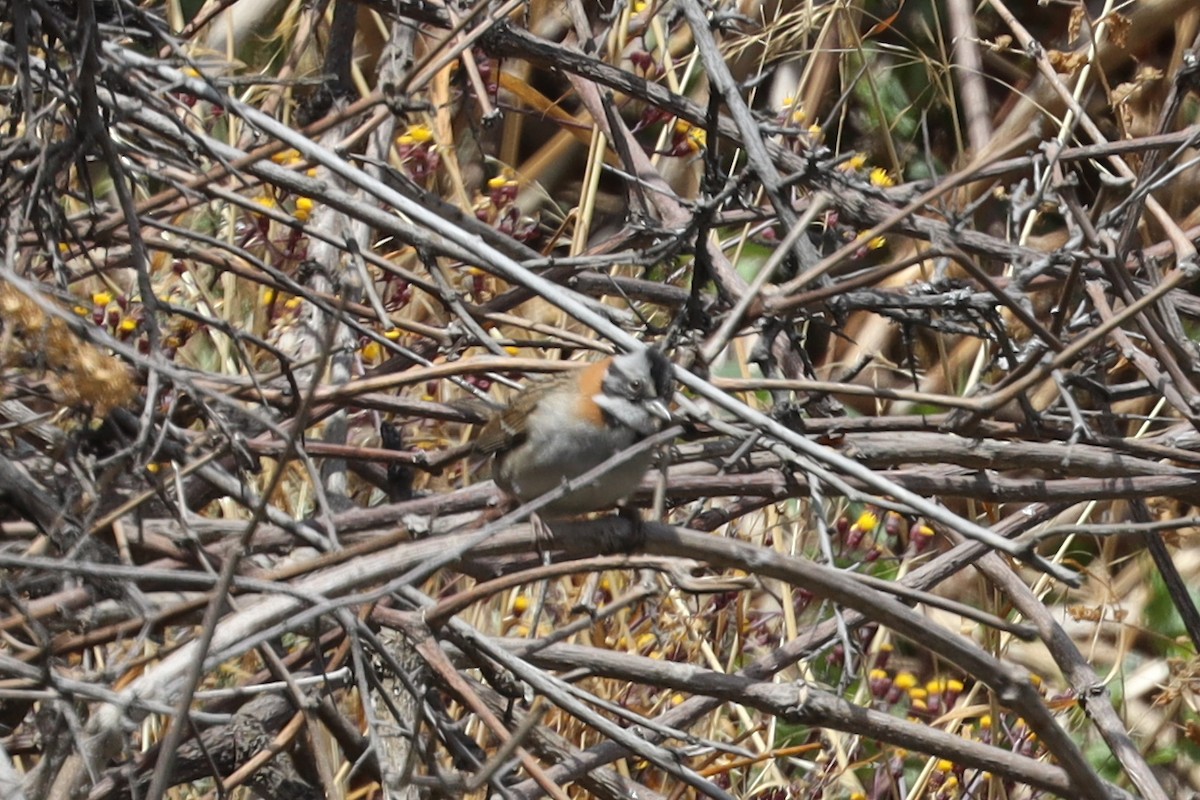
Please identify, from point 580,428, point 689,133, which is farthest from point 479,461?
point 689,133

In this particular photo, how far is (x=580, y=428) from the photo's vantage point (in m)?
3.58

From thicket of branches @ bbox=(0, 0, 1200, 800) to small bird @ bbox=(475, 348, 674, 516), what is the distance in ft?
0.41

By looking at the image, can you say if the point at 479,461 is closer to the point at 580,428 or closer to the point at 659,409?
the point at 580,428

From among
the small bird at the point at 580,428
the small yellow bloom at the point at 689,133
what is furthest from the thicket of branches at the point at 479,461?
the small bird at the point at 580,428

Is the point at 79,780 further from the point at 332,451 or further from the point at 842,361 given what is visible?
the point at 842,361

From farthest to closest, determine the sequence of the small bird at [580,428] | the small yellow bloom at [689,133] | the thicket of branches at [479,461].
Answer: the small yellow bloom at [689,133] < the small bird at [580,428] < the thicket of branches at [479,461]

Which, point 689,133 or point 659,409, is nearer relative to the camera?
point 659,409

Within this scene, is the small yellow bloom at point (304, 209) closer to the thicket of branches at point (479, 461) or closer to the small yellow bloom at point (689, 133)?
the thicket of branches at point (479, 461)

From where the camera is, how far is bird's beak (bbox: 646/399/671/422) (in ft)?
10.9

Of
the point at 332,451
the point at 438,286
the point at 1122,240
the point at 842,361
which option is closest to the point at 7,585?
the point at 332,451

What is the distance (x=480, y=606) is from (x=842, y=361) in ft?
8.12

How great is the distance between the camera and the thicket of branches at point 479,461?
2.57m

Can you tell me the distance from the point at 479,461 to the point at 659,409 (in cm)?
91

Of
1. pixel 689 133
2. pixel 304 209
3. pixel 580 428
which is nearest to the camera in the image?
pixel 580 428
